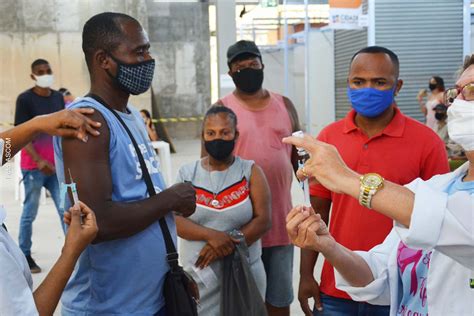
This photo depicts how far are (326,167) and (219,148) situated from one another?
74.3 inches

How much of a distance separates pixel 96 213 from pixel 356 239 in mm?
1184

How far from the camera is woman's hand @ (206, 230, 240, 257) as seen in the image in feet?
10.1

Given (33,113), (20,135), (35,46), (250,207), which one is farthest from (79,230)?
(35,46)

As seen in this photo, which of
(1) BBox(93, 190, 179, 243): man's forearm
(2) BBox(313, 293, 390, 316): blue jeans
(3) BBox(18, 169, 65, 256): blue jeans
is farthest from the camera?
(3) BBox(18, 169, 65, 256): blue jeans

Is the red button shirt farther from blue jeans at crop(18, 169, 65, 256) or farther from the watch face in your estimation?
blue jeans at crop(18, 169, 65, 256)

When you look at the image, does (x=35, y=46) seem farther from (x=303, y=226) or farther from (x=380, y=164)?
(x=303, y=226)

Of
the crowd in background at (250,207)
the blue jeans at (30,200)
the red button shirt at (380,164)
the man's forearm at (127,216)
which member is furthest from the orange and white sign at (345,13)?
the man's forearm at (127,216)

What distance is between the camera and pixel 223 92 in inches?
263

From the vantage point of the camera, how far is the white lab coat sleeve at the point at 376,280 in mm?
1927

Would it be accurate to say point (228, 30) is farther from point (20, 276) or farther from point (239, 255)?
point (20, 276)

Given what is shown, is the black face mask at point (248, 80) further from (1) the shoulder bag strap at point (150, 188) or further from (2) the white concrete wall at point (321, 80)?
(2) the white concrete wall at point (321, 80)

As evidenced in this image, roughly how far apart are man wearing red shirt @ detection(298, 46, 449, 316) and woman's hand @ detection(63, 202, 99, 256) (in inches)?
50.0

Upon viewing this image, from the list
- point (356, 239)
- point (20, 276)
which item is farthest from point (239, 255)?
point (20, 276)

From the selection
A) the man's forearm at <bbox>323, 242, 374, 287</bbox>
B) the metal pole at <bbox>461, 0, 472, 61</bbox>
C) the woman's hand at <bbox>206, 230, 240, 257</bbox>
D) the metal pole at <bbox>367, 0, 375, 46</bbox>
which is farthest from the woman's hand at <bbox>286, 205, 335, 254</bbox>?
the metal pole at <bbox>461, 0, 472, 61</bbox>
